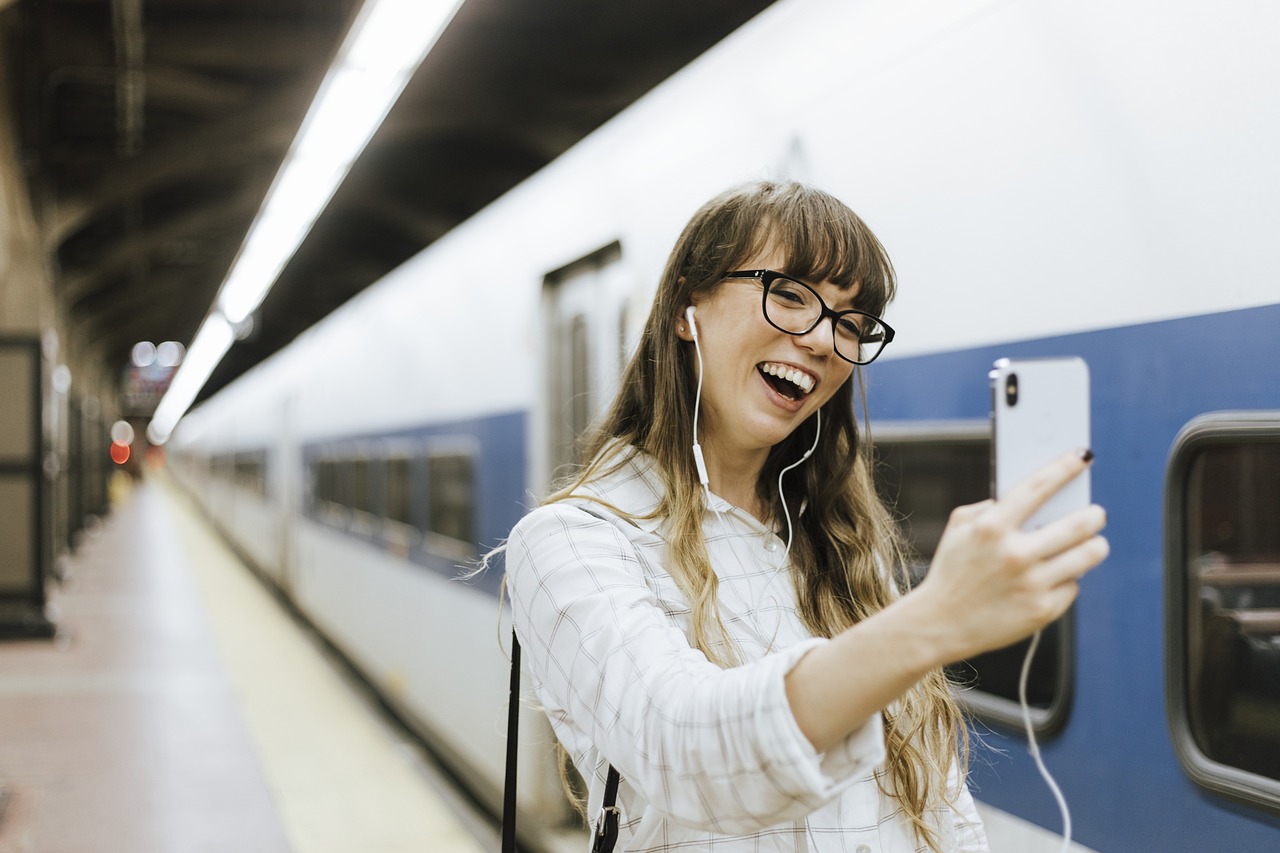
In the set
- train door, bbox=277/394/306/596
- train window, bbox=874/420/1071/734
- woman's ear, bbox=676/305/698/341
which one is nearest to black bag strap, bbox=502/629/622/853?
woman's ear, bbox=676/305/698/341

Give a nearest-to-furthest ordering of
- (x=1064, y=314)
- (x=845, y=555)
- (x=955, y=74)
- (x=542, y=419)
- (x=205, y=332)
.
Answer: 1. (x=845, y=555)
2. (x=1064, y=314)
3. (x=955, y=74)
4. (x=542, y=419)
5. (x=205, y=332)

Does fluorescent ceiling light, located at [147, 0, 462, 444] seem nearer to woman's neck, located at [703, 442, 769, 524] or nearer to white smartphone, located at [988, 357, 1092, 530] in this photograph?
woman's neck, located at [703, 442, 769, 524]

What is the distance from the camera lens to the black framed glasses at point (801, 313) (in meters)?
1.27

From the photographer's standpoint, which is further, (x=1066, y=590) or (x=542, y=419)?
(x=542, y=419)

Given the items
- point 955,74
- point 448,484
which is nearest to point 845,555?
point 955,74

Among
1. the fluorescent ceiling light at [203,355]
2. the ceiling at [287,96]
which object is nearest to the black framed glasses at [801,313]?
the ceiling at [287,96]

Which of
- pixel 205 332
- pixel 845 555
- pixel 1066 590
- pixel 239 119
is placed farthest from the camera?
pixel 205 332

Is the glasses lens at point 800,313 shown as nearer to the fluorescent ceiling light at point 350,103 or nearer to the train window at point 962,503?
the train window at point 962,503

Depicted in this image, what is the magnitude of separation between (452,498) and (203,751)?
2.30 m

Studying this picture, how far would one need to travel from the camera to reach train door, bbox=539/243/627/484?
3.75 meters

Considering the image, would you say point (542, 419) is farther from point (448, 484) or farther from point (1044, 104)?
point (1044, 104)

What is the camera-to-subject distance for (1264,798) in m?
1.52

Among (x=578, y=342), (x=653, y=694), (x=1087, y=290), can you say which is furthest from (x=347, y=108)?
(x=653, y=694)

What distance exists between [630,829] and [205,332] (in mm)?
18529
